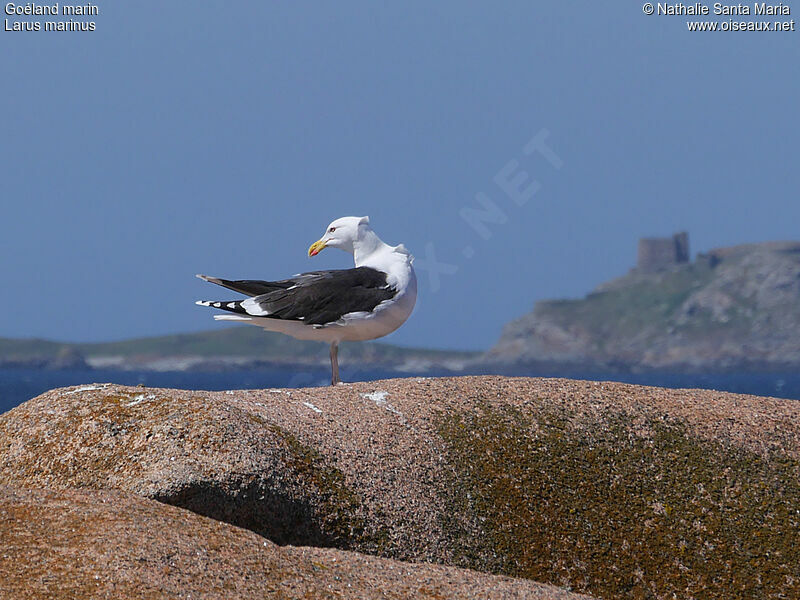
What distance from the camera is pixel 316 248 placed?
10219mm

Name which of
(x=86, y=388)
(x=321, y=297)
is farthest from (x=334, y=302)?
(x=86, y=388)

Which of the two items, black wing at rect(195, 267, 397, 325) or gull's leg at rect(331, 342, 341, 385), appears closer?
black wing at rect(195, 267, 397, 325)

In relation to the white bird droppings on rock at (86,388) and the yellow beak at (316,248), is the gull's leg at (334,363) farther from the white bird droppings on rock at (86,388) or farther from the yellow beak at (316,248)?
the white bird droppings on rock at (86,388)

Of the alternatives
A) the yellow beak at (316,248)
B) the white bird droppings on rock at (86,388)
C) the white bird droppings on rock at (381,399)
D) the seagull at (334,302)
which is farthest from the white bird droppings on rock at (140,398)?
the yellow beak at (316,248)

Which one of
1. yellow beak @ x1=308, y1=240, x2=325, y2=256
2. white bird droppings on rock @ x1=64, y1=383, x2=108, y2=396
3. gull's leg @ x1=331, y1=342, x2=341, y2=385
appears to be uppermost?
yellow beak @ x1=308, y1=240, x2=325, y2=256

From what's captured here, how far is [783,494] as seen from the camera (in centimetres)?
830

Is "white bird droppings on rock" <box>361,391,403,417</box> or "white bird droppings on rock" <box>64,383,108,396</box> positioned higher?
"white bird droppings on rock" <box>64,383,108,396</box>

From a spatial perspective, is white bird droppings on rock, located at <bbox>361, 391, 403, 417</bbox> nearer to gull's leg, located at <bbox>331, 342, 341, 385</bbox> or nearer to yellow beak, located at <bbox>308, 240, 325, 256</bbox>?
gull's leg, located at <bbox>331, 342, 341, 385</bbox>

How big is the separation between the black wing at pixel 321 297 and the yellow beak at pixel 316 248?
1.87ft

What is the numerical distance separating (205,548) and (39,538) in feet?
3.27

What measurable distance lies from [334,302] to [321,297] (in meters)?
0.14

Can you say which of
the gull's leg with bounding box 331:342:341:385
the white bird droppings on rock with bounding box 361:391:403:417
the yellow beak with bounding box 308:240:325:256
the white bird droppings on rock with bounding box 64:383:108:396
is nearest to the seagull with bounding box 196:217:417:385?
the gull's leg with bounding box 331:342:341:385

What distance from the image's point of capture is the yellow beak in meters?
10.2

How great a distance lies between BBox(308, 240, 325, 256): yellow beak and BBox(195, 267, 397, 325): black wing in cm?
57
